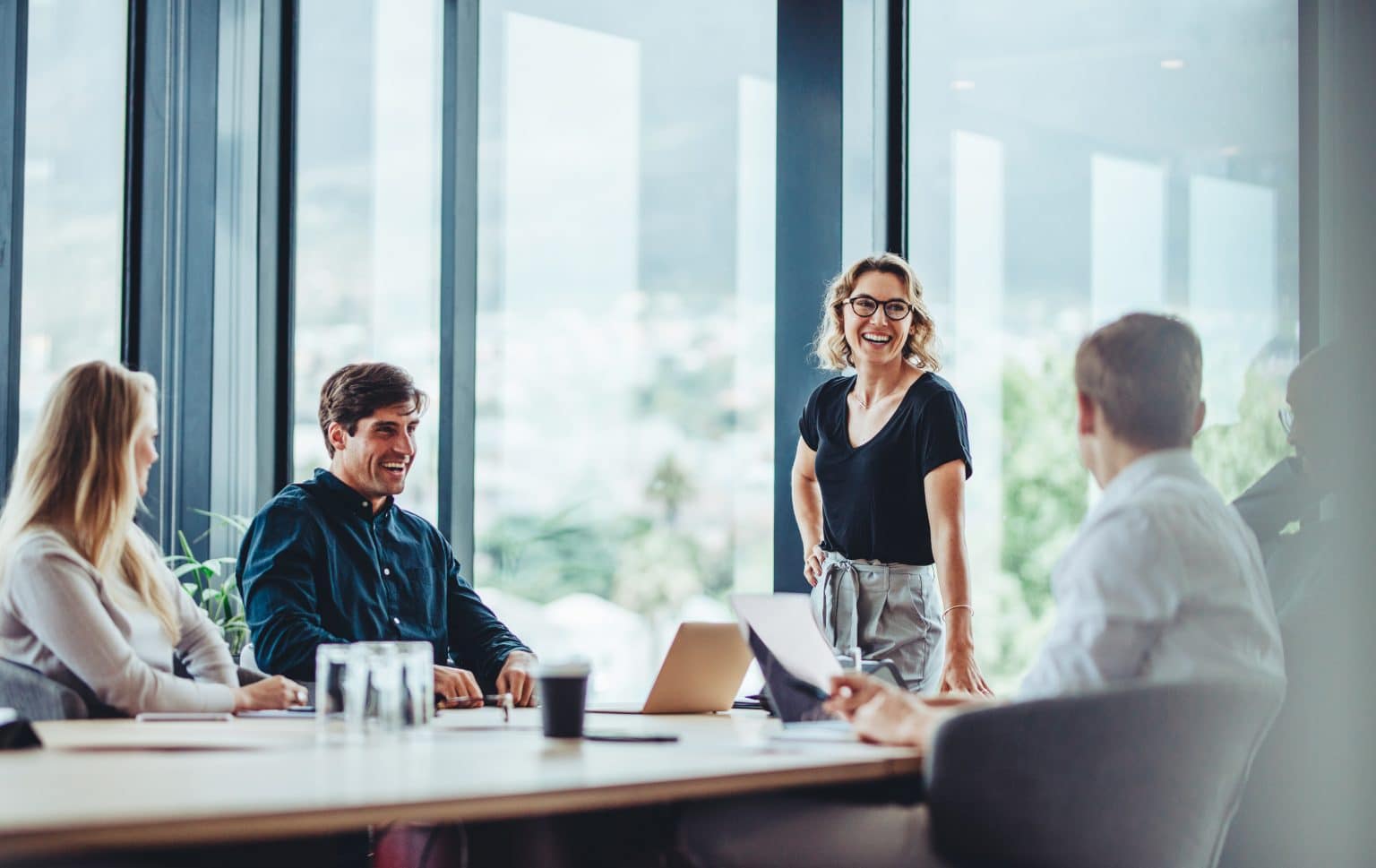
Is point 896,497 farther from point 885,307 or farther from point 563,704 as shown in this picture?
point 563,704

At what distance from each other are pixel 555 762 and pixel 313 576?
1.43 meters

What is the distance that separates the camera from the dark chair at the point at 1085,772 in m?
1.66

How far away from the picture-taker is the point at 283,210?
16.6 ft

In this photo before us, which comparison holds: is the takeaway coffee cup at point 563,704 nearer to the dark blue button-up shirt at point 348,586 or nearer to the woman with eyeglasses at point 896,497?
the dark blue button-up shirt at point 348,586

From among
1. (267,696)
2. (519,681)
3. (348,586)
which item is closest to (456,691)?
(519,681)

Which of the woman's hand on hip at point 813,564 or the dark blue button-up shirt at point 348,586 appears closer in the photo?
the dark blue button-up shirt at point 348,586

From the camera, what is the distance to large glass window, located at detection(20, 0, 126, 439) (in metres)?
4.26

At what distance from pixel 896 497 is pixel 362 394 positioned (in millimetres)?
1249

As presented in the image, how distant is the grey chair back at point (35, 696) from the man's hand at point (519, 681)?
0.81 meters

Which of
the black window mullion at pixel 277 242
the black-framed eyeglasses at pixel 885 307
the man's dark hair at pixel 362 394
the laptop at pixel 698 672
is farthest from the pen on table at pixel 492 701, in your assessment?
the black window mullion at pixel 277 242

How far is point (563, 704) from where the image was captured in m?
1.91

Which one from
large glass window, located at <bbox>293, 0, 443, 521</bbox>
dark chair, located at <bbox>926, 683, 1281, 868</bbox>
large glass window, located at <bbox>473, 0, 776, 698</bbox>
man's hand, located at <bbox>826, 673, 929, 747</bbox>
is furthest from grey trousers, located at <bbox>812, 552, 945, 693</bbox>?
large glass window, located at <bbox>293, 0, 443, 521</bbox>

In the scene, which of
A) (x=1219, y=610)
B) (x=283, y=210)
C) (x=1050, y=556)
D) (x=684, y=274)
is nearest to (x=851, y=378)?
(x=1050, y=556)

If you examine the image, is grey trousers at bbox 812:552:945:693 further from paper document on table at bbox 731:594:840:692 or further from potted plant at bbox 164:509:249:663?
potted plant at bbox 164:509:249:663
